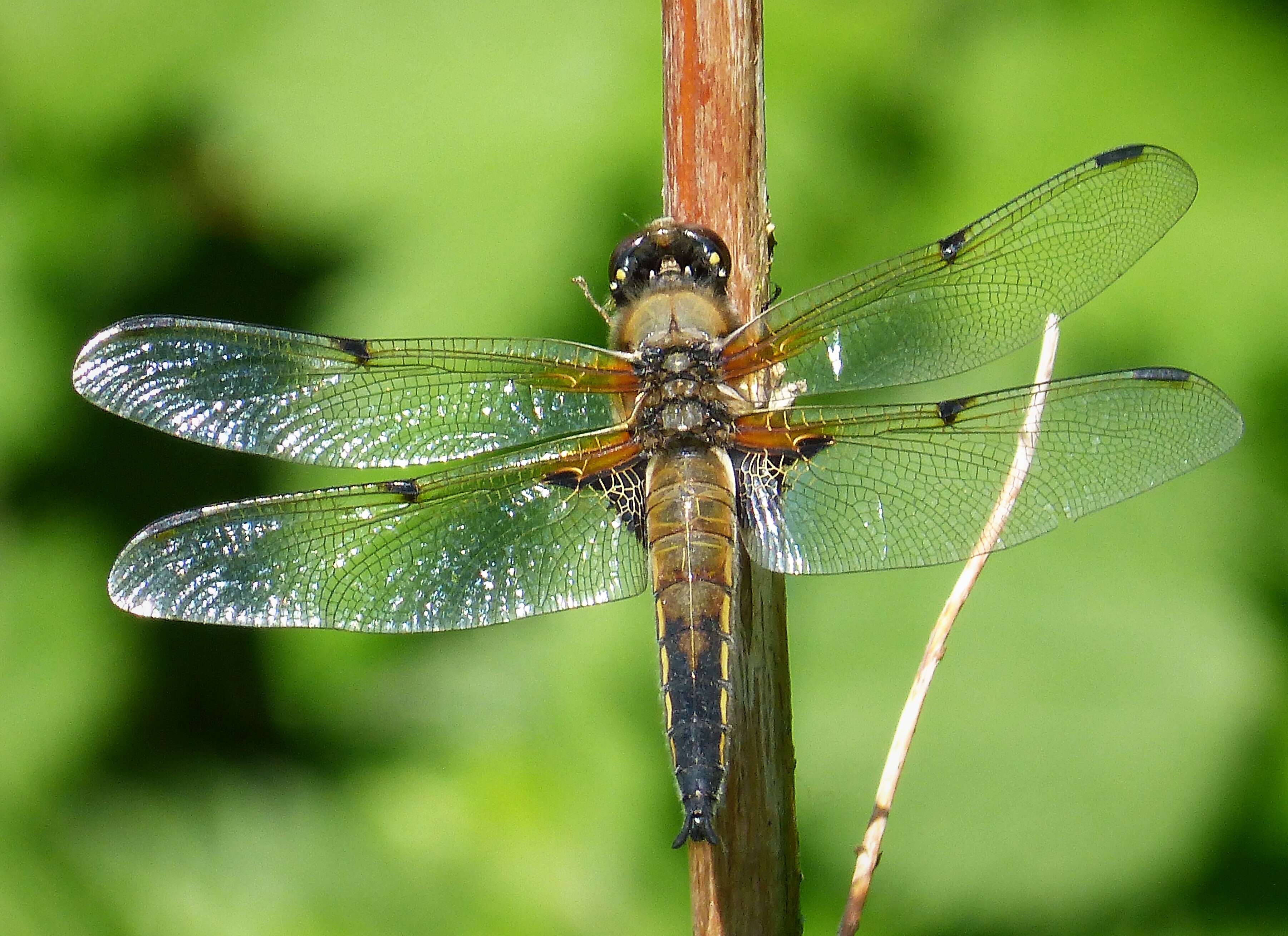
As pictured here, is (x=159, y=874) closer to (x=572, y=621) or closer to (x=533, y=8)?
(x=572, y=621)

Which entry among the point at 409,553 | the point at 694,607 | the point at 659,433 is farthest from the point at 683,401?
the point at 409,553

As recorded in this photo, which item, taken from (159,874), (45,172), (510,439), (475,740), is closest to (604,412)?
(510,439)

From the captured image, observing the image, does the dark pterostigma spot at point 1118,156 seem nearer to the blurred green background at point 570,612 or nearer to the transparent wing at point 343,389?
the blurred green background at point 570,612

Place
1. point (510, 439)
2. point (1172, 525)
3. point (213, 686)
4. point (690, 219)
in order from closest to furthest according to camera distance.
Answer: point (690, 219)
point (510, 439)
point (1172, 525)
point (213, 686)

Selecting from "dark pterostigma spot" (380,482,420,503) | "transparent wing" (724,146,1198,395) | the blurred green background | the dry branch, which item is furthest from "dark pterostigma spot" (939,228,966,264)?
"dark pterostigma spot" (380,482,420,503)

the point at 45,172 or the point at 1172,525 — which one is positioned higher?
the point at 45,172

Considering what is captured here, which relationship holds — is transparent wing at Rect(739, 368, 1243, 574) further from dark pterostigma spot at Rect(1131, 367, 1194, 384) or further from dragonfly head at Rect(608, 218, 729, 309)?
dragonfly head at Rect(608, 218, 729, 309)

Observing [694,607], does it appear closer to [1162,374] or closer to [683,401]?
[683,401]
